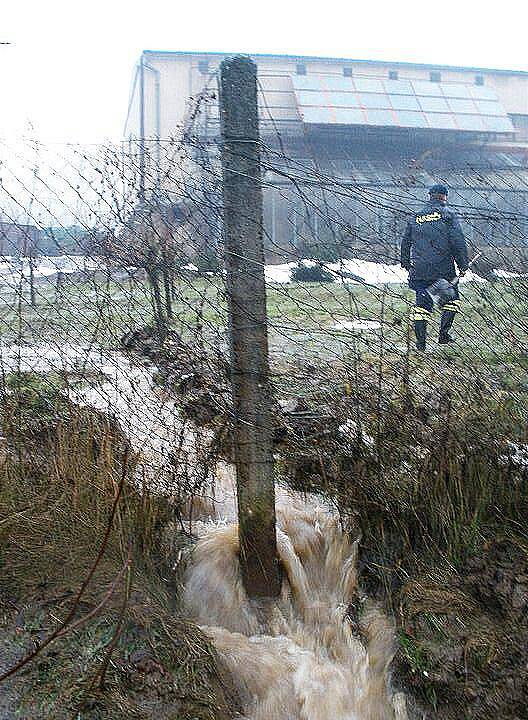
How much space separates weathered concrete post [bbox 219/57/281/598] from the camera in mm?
3196

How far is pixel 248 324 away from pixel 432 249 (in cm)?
214

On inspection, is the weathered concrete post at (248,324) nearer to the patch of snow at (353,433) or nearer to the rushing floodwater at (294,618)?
the rushing floodwater at (294,618)

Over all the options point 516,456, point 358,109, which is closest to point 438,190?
point 516,456

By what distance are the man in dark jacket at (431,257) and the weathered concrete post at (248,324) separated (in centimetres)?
107

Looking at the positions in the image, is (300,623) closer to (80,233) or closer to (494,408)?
(494,408)

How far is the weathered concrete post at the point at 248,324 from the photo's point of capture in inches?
126

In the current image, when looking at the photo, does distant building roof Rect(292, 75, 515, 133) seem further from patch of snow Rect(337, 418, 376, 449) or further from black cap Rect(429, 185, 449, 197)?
patch of snow Rect(337, 418, 376, 449)

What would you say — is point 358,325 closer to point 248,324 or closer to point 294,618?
point 248,324

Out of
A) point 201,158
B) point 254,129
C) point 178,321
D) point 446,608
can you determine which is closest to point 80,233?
point 178,321

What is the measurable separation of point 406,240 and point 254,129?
1568 mm

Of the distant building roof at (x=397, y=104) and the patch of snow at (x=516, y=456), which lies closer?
the patch of snow at (x=516, y=456)

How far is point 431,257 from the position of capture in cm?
498

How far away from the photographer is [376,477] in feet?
12.3

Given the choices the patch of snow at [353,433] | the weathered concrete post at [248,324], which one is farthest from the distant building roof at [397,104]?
the weathered concrete post at [248,324]
